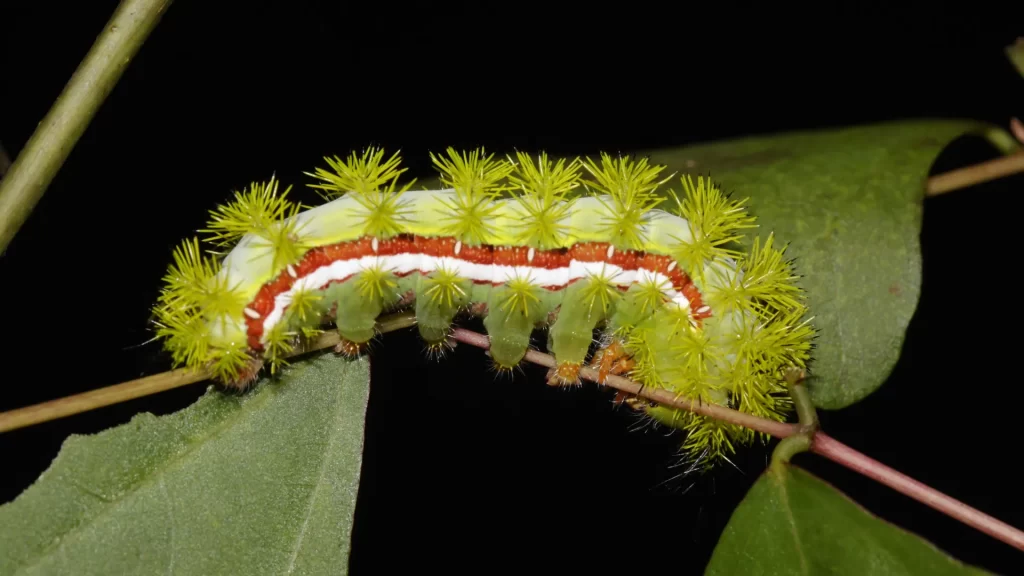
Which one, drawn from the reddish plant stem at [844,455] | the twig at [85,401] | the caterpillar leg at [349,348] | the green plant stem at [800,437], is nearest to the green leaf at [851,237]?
the green plant stem at [800,437]

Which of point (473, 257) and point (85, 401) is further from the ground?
point (473, 257)

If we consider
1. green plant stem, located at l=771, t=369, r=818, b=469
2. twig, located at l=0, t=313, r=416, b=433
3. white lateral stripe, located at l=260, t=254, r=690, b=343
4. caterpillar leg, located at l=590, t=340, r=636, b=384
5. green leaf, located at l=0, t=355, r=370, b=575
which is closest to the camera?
twig, located at l=0, t=313, r=416, b=433

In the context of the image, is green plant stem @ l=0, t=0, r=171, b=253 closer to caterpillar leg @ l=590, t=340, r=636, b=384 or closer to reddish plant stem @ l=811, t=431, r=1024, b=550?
caterpillar leg @ l=590, t=340, r=636, b=384

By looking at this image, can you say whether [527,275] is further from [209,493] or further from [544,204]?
[209,493]

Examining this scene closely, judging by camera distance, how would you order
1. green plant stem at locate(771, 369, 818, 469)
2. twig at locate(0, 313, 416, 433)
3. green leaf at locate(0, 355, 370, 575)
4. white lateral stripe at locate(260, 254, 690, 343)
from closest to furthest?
twig at locate(0, 313, 416, 433), green leaf at locate(0, 355, 370, 575), green plant stem at locate(771, 369, 818, 469), white lateral stripe at locate(260, 254, 690, 343)

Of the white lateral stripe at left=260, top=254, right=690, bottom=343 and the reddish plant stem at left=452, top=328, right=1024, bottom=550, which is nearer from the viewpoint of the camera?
the reddish plant stem at left=452, top=328, right=1024, bottom=550

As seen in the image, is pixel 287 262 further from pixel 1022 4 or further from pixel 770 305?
pixel 1022 4

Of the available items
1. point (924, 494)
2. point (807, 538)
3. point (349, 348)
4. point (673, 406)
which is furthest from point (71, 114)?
point (924, 494)

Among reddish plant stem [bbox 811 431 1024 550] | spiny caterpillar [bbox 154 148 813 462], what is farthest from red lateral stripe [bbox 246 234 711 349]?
reddish plant stem [bbox 811 431 1024 550]
